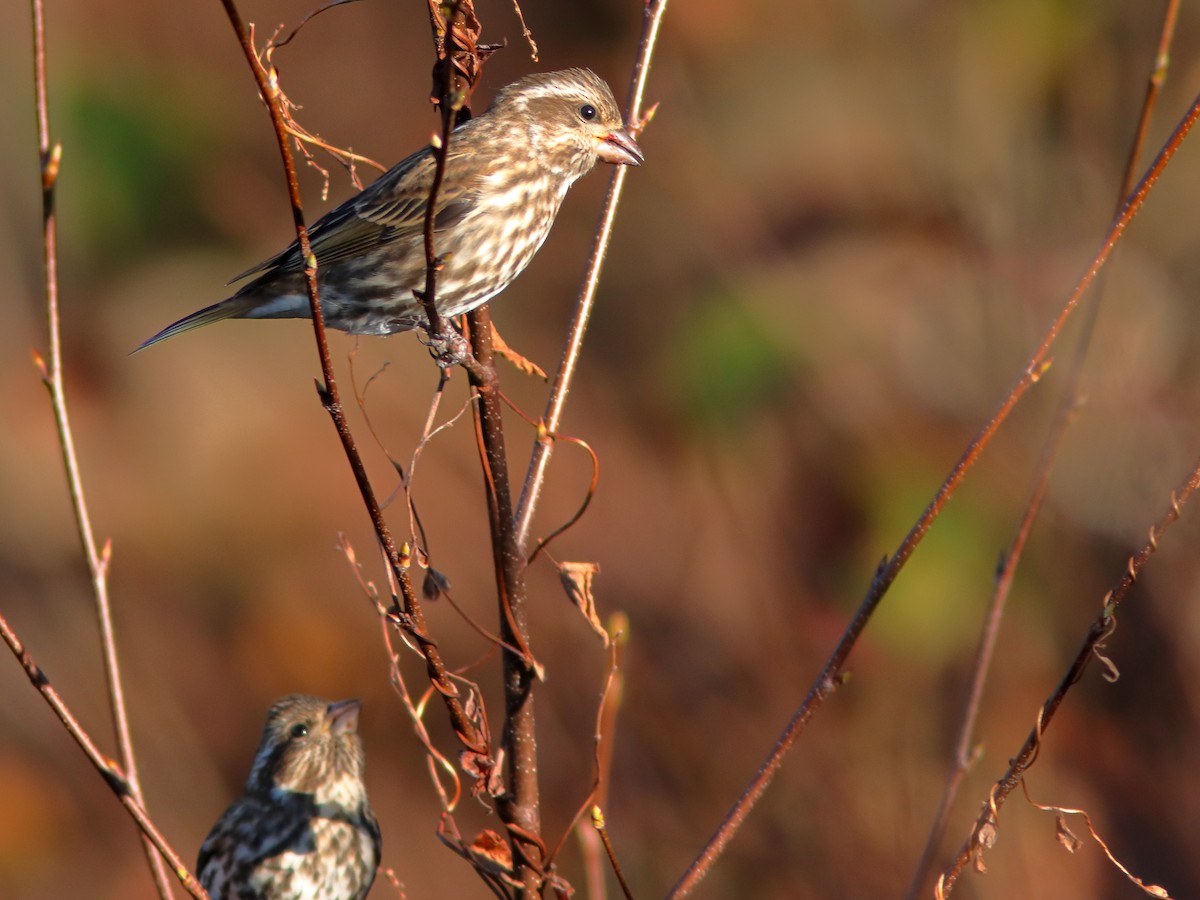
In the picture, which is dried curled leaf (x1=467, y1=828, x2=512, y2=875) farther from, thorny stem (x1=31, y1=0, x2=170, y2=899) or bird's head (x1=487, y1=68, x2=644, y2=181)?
bird's head (x1=487, y1=68, x2=644, y2=181)

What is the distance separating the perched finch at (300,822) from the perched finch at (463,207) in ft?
4.76

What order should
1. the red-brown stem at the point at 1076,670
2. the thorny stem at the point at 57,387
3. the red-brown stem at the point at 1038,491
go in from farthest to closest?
the red-brown stem at the point at 1038,491 < the red-brown stem at the point at 1076,670 < the thorny stem at the point at 57,387

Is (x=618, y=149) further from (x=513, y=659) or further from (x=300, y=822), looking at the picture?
(x=300, y=822)

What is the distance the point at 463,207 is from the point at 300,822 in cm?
189

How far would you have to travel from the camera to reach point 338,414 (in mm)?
2156

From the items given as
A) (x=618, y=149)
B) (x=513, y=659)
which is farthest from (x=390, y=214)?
(x=513, y=659)

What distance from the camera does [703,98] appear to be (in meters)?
9.16

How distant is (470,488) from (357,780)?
4.01 metres

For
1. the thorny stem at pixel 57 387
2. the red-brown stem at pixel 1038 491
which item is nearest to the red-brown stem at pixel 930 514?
the red-brown stem at pixel 1038 491

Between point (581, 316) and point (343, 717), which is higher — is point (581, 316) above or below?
above

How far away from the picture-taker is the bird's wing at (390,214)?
3686 millimetres

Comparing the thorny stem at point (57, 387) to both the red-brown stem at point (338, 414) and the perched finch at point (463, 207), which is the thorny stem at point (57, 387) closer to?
the red-brown stem at point (338, 414)


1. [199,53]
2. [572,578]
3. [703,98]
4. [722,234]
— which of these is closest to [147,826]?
[572,578]

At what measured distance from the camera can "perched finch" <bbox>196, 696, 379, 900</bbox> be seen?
3955 mm
